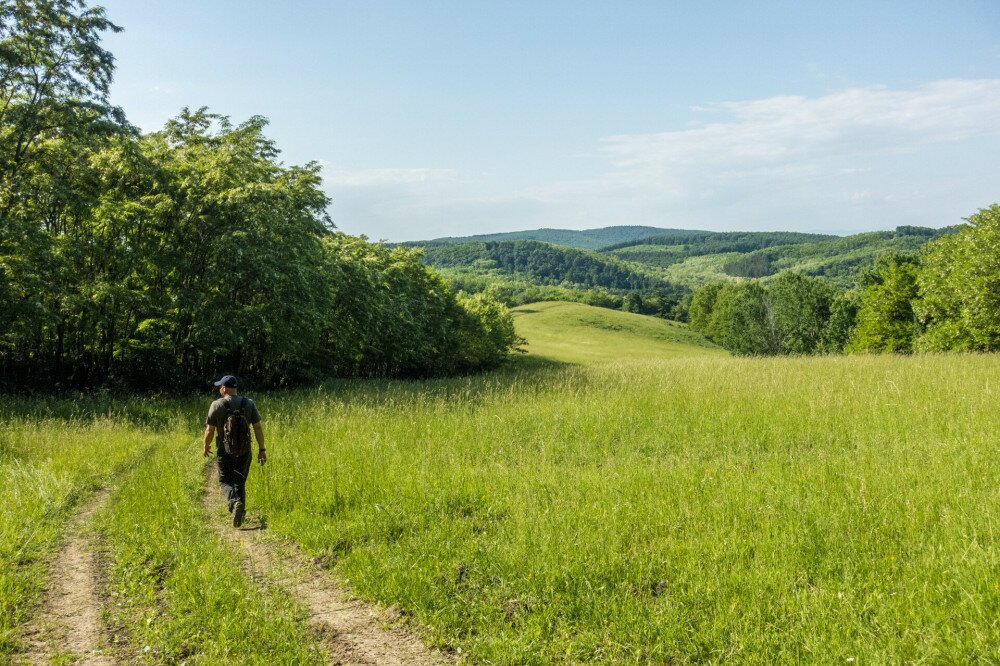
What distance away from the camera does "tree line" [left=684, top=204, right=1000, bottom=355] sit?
32.9 m

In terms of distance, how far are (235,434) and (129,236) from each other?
17664mm

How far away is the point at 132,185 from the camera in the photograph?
23266mm

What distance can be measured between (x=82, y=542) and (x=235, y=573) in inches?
109

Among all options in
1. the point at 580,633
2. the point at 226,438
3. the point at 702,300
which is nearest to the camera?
the point at 580,633

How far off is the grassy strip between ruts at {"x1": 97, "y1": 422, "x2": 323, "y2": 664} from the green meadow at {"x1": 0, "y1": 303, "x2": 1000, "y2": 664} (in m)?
0.03

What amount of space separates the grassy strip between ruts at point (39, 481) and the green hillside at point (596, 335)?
60.0 metres

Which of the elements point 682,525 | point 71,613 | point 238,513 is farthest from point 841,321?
point 71,613

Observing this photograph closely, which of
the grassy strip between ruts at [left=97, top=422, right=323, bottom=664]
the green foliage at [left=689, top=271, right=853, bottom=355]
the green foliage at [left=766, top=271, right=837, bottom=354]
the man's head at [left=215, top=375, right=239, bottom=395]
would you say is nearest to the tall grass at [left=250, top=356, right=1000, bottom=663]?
the grassy strip between ruts at [left=97, top=422, right=323, bottom=664]

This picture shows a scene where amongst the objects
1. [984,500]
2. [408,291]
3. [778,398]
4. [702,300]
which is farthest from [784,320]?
[984,500]

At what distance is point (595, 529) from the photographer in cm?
676

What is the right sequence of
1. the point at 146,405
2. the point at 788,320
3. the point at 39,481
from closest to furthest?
the point at 39,481
the point at 146,405
the point at 788,320

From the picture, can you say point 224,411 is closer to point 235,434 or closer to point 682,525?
point 235,434

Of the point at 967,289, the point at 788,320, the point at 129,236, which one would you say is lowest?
the point at 788,320

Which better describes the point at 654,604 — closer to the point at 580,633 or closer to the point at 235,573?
the point at 580,633
